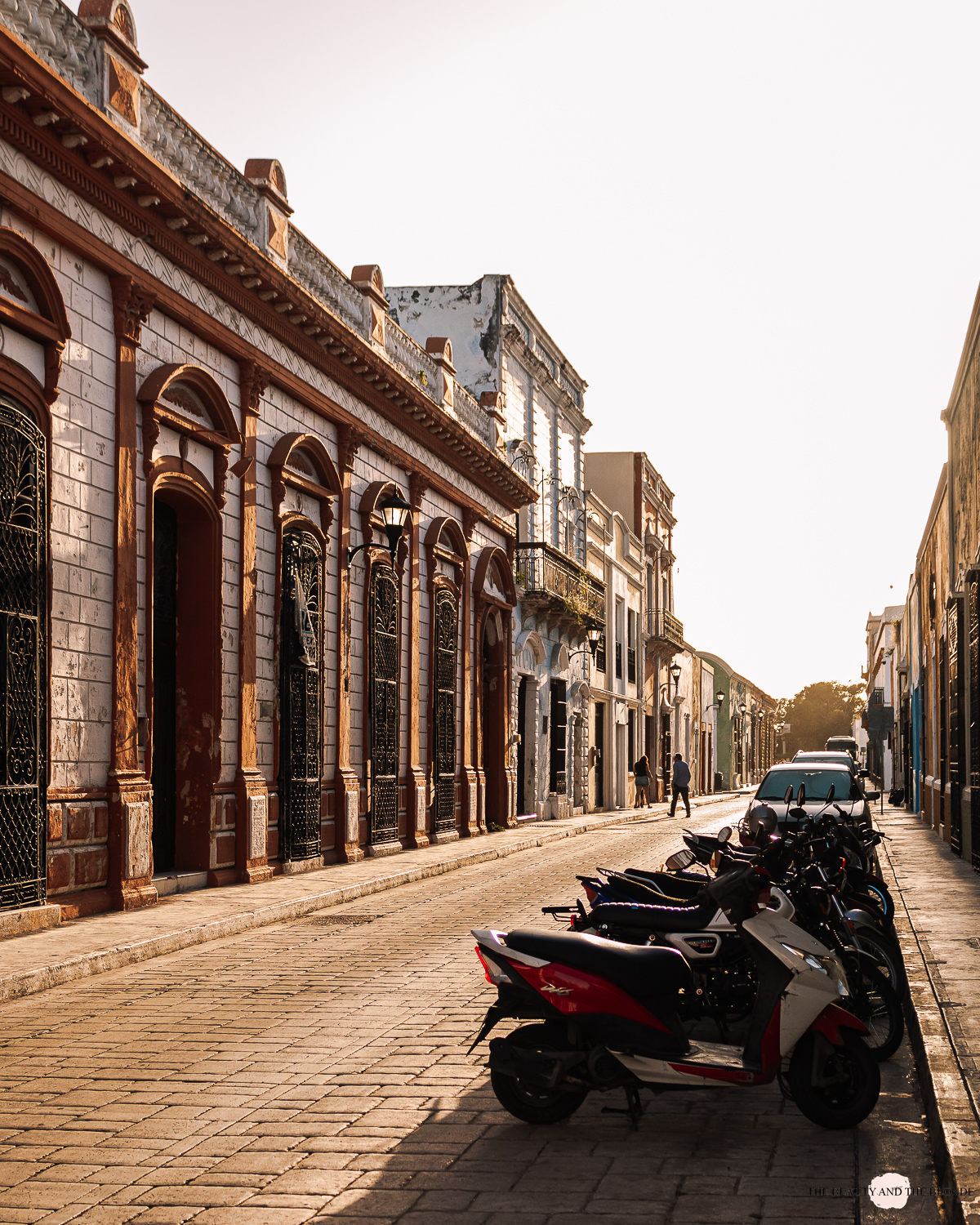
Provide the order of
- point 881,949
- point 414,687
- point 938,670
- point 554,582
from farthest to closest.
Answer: point 554,582
point 938,670
point 414,687
point 881,949

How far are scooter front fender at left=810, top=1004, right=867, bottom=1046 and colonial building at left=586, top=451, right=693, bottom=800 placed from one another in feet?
140

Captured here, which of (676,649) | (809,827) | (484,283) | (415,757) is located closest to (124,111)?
(809,827)

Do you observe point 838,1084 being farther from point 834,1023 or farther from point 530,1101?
point 530,1101

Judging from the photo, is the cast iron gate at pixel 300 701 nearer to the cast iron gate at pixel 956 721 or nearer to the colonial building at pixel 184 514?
the colonial building at pixel 184 514

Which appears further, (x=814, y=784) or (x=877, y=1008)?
(x=814, y=784)

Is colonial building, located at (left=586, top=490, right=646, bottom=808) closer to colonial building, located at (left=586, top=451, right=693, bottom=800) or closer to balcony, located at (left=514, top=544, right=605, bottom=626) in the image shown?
colonial building, located at (left=586, top=451, right=693, bottom=800)

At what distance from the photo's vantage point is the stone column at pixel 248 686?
50.7ft

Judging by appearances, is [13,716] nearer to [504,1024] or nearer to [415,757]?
[504,1024]

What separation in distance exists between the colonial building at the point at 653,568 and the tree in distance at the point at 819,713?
84.1m

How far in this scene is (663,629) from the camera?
54438mm

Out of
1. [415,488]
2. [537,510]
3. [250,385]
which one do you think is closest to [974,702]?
[250,385]

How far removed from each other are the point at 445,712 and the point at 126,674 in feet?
37.8

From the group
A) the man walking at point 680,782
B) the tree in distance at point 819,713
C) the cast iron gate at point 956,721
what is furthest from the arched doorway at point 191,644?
the tree in distance at point 819,713

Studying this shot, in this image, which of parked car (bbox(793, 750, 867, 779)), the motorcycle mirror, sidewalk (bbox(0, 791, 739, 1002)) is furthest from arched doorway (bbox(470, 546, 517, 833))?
the motorcycle mirror
